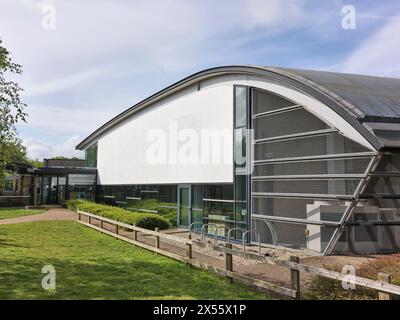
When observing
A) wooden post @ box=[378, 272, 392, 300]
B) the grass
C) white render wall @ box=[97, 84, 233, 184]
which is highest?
white render wall @ box=[97, 84, 233, 184]

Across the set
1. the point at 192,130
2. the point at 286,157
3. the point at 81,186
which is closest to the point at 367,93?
the point at 286,157

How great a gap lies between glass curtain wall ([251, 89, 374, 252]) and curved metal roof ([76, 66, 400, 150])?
2.03 feet

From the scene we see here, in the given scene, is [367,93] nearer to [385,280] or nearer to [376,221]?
[376,221]

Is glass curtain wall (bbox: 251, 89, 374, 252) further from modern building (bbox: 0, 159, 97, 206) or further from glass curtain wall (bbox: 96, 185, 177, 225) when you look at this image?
modern building (bbox: 0, 159, 97, 206)

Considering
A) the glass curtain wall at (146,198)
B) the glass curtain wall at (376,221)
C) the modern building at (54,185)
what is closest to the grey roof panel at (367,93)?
the glass curtain wall at (376,221)

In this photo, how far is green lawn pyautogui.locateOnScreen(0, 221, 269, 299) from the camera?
7.42 m

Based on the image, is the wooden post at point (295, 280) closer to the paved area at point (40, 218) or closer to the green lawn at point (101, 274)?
the green lawn at point (101, 274)

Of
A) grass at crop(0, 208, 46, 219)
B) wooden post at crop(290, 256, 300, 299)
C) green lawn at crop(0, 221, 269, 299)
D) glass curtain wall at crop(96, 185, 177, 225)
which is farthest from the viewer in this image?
grass at crop(0, 208, 46, 219)

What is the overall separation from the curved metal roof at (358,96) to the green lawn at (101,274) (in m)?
5.83

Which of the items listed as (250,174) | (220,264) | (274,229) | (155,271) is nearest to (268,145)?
(250,174)

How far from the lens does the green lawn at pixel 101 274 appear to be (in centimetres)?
742

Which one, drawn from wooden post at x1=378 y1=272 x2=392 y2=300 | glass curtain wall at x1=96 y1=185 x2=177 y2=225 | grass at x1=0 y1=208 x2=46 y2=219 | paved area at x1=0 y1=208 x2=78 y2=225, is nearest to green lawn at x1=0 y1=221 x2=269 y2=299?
wooden post at x1=378 y1=272 x2=392 y2=300

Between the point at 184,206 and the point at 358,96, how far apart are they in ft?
35.3

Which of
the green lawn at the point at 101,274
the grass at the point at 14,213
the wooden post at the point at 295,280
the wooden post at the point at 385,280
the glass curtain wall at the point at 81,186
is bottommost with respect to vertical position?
the green lawn at the point at 101,274
